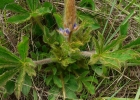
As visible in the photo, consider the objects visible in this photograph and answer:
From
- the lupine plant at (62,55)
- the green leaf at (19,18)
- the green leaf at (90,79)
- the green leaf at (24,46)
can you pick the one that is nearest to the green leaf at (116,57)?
the lupine plant at (62,55)

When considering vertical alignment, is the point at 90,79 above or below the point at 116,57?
below

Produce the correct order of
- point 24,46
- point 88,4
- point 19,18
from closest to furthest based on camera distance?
point 24,46
point 19,18
point 88,4

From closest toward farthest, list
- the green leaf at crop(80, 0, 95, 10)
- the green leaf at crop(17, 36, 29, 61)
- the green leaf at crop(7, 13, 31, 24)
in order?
the green leaf at crop(17, 36, 29, 61) → the green leaf at crop(7, 13, 31, 24) → the green leaf at crop(80, 0, 95, 10)

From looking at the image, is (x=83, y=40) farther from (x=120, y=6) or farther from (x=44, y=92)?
(x=120, y=6)

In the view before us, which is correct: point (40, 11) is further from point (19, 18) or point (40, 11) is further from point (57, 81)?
point (57, 81)

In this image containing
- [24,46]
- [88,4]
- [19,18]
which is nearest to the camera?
[24,46]

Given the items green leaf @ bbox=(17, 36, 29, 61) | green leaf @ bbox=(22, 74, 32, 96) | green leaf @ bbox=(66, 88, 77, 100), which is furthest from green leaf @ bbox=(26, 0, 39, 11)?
green leaf @ bbox=(66, 88, 77, 100)

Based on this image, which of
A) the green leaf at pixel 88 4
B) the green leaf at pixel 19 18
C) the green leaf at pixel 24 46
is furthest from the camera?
the green leaf at pixel 88 4

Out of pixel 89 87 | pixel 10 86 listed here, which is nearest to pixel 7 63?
pixel 10 86

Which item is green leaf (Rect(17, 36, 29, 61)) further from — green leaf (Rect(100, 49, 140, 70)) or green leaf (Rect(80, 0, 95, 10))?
green leaf (Rect(80, 0, 95, 10))

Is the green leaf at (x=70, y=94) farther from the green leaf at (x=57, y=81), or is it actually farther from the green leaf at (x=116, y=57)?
the green leaf at (x=116, y=57)
